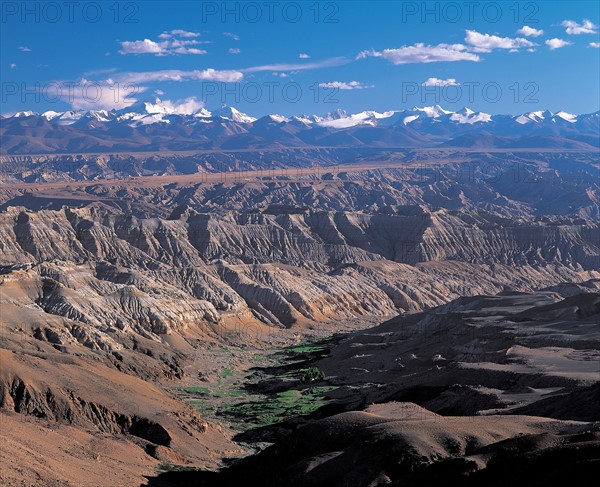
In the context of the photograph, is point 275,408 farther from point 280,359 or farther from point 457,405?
point 280,359

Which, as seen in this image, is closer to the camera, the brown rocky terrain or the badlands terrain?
the brown rocky terrain

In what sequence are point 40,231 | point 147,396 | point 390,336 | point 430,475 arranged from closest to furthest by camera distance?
point 430,475, point 147,396, point 390,336, point 40,231

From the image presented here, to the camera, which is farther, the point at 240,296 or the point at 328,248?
the point at 328,248

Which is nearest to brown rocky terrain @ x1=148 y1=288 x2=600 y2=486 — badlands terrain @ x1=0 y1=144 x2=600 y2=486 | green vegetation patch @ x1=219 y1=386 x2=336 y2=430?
badlands terrain @ x1=0 y1=144 x2=600 y2=486

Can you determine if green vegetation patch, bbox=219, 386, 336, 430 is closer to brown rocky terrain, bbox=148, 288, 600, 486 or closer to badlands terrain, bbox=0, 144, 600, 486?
badlands terrain, bbox=0, 144, 600, 486

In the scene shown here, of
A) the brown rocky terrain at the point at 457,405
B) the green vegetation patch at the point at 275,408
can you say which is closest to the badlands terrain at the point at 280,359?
the brown rocky terrain at the point at 457,405

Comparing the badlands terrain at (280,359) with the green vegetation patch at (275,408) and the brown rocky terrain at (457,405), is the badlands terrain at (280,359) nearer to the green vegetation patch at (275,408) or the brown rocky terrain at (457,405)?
the brown rocky terrain at (457,405)

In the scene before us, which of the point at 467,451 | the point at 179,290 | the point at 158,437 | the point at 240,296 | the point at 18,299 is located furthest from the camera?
the point at 240,296

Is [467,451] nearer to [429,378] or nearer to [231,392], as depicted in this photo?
[429,378]

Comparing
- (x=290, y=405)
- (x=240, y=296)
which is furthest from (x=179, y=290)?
(x=290, y=405)
